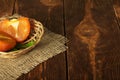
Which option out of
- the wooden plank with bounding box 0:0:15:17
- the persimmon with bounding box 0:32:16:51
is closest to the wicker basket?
the persimmon with bounding box 0:32:16:51

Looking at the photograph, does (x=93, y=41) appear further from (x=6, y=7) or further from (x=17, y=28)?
(x=6, y=7)

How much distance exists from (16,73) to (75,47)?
0.22 meters

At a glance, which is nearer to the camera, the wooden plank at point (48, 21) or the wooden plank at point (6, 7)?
the wooden plank at point (48, 21)

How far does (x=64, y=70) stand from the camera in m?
0.70

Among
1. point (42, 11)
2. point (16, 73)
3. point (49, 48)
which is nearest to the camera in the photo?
point (16, 73)

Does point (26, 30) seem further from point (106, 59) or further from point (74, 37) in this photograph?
point (106, 59)

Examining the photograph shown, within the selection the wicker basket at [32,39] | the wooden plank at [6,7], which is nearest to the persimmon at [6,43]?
the wicker basket at [32,39]

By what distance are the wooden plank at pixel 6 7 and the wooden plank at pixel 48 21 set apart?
30 millimetres

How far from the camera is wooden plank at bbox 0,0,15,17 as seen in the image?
1039 millimetres

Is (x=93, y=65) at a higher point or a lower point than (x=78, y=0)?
lower

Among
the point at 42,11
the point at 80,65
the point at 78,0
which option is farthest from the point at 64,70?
the point at 78,0

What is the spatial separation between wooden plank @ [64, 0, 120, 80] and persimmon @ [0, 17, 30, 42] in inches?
6.3

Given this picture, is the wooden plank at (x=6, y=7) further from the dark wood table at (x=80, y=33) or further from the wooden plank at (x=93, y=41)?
the wooden plank at (x=93, y=41)

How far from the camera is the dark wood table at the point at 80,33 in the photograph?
27.1 inches
